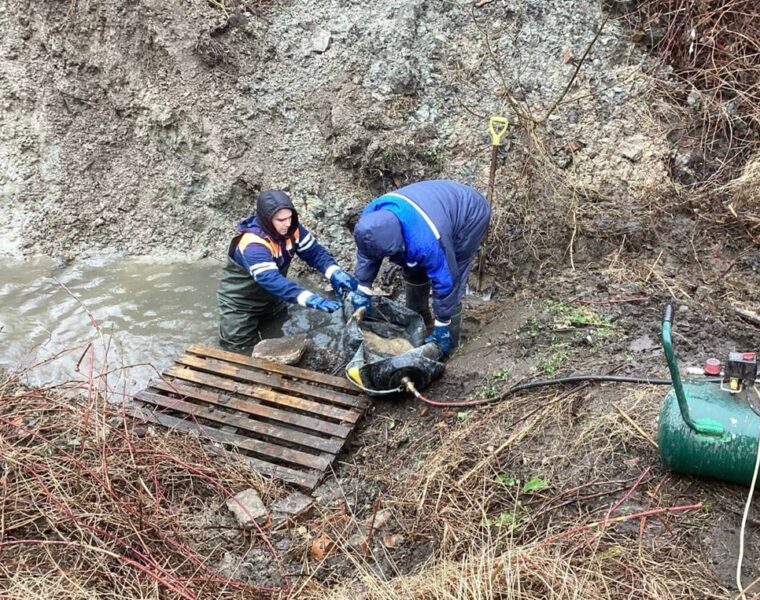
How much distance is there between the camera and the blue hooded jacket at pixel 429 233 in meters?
3.75

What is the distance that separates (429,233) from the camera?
12.6 ft

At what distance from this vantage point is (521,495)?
2932mm

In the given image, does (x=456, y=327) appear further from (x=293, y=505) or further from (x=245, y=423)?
(x=293, y=505)

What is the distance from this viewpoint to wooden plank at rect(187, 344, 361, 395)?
13.4 ft

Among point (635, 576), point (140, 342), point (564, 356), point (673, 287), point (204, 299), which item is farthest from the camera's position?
point (204, 299)

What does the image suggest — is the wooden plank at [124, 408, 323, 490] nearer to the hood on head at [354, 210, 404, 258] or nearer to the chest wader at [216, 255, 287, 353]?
the chest wader at [216, 255, 287, 353]

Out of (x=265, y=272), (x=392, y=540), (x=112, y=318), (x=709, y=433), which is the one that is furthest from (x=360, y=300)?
(x=709, y=433)

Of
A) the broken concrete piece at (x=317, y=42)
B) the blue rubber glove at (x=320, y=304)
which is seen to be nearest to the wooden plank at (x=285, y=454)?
the blue rubber glove at (x=320, y=304)

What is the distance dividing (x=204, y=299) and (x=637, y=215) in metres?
3.71

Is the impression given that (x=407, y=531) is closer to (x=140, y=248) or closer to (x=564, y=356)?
(x=564, y=356)

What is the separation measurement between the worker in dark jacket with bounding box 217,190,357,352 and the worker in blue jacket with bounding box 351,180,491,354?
438 mm

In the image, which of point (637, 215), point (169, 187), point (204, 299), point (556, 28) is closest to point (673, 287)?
point (637, 215)

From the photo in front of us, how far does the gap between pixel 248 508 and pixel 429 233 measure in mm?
1888

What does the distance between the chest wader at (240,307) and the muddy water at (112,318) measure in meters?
0.19
